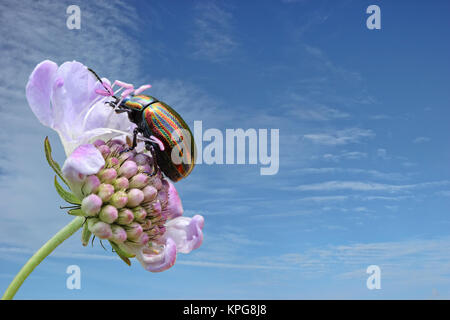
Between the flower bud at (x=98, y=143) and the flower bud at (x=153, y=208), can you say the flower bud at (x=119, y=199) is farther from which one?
the flower bud at (x=98, y=143)

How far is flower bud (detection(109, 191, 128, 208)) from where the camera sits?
109 inches

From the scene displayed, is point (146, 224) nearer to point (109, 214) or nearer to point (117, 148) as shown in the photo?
point (109, 214)

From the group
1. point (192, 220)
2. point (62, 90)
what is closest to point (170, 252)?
point (192, 220)

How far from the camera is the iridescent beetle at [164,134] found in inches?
125

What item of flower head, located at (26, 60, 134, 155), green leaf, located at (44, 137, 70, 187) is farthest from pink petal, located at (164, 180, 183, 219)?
green leaf, located at (44, 137, 70, 187)

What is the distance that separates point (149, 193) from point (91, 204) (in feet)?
1.20

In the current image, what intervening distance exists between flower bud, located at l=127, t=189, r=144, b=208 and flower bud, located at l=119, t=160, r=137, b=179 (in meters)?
0.11

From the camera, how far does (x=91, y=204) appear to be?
8.94ft

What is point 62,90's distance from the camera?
296 cm

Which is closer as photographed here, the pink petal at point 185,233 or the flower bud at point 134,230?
the flower bud at point 134,230

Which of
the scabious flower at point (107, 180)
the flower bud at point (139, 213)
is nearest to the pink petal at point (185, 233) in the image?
the scabious flower at point (107, 180)

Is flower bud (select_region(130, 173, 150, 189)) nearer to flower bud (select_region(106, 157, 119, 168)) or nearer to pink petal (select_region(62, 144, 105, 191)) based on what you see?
flower bud (select_region(106, 157, 119, 168))
